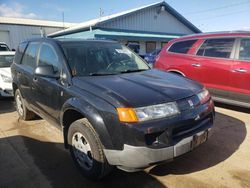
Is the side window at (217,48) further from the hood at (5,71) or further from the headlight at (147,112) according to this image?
the hood at (5,71)

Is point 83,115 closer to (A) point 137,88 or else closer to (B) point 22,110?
(A) point 137,88

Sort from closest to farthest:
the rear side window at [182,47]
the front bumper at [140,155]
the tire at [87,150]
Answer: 1. the front bumper at [140,155]
2. the tire at [87,150]
3. the rear side window at [182,47]

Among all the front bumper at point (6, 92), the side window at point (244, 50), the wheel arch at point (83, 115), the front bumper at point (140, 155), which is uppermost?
the side window at point (244, 50)

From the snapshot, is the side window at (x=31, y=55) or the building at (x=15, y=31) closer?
the side window at (x=31, y=55)

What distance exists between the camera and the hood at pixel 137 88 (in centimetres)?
278

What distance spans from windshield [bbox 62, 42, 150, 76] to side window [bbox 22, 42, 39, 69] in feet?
3.33

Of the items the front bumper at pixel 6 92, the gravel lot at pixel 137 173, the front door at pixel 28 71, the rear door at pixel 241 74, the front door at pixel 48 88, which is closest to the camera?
the gravel lot at pixel 137 173

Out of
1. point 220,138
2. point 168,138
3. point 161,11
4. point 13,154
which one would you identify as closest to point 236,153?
point 220,138

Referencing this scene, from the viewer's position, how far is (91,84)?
10.3ft

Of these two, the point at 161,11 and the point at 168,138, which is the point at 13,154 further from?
the point at 161,11

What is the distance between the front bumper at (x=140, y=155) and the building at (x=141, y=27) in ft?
53.3

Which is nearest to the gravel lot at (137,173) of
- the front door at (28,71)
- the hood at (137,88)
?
the front door at (28,71)

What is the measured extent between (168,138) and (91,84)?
→ 1139 millimetres

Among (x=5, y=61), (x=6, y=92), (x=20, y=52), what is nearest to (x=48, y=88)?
(x=20, y=52)
